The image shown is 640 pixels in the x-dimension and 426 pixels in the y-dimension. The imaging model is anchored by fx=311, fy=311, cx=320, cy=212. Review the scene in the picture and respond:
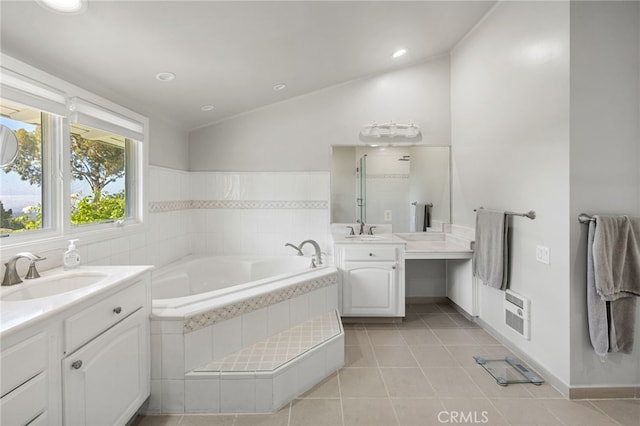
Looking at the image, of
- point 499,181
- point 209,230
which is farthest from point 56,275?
point 499,181

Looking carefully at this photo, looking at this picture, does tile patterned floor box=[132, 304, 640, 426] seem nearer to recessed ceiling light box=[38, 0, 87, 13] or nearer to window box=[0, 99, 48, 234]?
window box=[0, 99, 48, 234]

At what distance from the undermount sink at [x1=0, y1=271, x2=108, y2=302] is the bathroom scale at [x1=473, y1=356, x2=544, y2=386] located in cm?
253

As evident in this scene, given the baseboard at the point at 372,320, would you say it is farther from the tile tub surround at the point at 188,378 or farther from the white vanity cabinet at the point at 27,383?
the white vanity cabinet at the point at 27,383

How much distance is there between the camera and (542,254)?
6.93 ft

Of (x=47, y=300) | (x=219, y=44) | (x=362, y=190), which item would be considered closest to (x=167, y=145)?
(x=219, y=44)

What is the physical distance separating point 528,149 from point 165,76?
2700 mm

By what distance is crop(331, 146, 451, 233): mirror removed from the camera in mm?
3625

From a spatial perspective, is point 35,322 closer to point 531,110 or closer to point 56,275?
point 56,275

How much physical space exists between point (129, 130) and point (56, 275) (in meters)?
1.34

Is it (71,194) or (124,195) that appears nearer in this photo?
(71,194)

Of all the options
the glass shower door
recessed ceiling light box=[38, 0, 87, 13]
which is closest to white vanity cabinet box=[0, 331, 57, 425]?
recessed ceiling light box=[38, 0, 87, 13]

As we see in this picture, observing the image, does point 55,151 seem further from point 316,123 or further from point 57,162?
point 316,123

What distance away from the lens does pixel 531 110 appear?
222 centimetres

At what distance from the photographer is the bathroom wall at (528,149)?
77.0 inches
